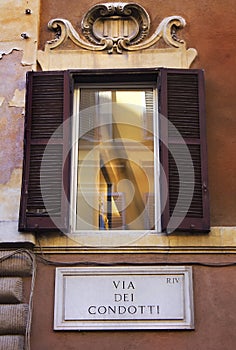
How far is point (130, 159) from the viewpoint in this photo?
27.4 ft

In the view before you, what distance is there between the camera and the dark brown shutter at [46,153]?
7758mm

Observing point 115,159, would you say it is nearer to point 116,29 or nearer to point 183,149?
point 183,149

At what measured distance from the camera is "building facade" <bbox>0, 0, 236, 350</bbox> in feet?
24.4

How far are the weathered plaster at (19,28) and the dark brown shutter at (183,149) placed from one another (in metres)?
1.53

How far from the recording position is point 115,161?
836 centimetres

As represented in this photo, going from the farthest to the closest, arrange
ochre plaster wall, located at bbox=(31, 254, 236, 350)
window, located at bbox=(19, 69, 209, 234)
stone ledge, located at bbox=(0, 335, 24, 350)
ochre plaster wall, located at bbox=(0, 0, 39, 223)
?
ochre plaster wall, located at bbox=(0, 0, 39, 223), window, located at bbox=(19, 69, 209, 234), ochre plaster wall, located at bbox=(31, 254, 236, 350), stone ledge, located at bbox=(0, 335, 24, 350)

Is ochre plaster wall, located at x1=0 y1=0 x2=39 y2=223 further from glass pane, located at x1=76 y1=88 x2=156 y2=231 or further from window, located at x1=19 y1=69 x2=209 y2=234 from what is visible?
glass pane, located at x1=76 y1=88 x2=156 y2=231

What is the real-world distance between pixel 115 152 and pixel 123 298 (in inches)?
68.6

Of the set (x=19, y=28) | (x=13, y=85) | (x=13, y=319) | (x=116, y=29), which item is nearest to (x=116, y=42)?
(x=116, y=29)

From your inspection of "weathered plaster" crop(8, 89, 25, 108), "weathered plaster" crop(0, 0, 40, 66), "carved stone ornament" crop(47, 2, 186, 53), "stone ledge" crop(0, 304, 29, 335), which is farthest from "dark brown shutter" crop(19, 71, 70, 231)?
"stone ledge" crop(0, 304, 29, 335)

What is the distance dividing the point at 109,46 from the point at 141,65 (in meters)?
0.44

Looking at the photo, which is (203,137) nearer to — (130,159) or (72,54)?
(130,159)

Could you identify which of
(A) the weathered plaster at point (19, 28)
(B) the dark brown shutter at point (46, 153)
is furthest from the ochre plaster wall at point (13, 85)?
(B) the dark brown shutter at point (46, 153)

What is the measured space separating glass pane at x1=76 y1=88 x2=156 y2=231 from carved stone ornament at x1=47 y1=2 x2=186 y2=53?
0.52 meters
